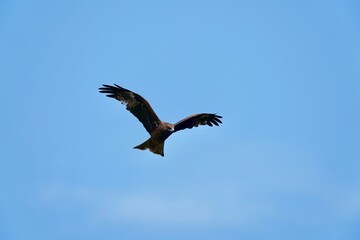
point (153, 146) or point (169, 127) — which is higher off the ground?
point (169, 127)

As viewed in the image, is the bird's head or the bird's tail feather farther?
the bird's tail feather

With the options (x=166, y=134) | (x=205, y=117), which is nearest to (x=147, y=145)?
(x=166, y=134)

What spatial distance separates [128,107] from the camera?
26.4 meters

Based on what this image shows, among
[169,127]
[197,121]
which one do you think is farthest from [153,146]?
[197,121]

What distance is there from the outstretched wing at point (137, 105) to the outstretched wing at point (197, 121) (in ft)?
3.20

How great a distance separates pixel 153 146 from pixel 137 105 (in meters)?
1.33

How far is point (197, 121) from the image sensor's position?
90.5 feet

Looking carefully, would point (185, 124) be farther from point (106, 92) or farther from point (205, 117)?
point (106, 92)

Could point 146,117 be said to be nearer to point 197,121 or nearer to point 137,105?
point 137,105

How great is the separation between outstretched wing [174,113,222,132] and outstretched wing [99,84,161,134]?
98 cm

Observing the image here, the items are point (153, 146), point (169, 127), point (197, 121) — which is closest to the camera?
point (169, 127)

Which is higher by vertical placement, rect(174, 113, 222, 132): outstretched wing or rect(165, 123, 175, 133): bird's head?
rect(174, 113, 222, 132): outstretched wing

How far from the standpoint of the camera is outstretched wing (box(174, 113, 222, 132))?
27.2m

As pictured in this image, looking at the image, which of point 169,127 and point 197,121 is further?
point 197,121
